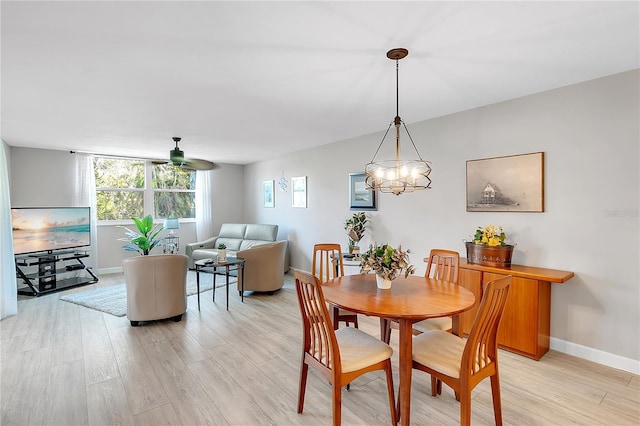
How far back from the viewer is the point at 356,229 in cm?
482

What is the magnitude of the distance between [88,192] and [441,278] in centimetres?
655

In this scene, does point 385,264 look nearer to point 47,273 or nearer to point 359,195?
point 359,195

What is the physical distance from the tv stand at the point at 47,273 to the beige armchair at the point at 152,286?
2453mm

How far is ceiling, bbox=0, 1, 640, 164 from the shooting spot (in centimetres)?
179

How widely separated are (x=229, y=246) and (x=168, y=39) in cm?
525

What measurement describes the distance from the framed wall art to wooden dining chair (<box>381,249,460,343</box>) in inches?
36.7

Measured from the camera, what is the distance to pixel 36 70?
2.46 meters

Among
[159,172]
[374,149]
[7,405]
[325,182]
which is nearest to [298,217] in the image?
[325,182]

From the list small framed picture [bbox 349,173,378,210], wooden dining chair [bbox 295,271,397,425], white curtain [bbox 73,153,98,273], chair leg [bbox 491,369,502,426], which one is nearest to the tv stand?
white curtain [bbox 73,153,98,273]

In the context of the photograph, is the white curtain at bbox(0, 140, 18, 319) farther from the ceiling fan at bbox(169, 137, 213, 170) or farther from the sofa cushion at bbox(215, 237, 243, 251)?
the sofa cushion at bbox(215, 237, 243, 251)

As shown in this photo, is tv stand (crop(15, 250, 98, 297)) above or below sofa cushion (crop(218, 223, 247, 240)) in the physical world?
below

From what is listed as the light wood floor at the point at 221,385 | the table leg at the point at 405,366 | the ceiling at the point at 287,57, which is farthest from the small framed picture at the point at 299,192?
the table leg at the point at 405,366

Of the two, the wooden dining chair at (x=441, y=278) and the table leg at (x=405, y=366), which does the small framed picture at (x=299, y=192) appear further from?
the table leg at (x=405, y=366)

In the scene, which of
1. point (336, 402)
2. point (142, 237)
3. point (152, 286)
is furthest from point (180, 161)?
point (336, 402)
